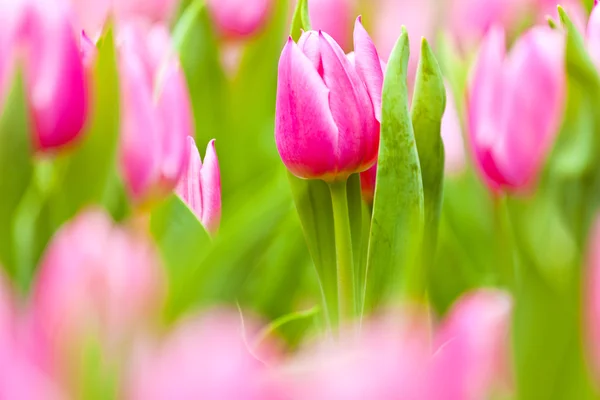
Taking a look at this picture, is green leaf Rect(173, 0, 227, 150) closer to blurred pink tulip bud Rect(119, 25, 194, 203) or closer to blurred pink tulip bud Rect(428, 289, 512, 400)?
blurred pink tulip bud Rect(119, 25, 194, 203)

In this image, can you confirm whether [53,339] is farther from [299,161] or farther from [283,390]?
[299,161]

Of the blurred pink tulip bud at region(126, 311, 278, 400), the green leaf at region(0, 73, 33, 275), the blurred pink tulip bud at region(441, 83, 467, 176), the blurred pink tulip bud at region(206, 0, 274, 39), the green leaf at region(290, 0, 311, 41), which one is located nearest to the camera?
the blurred pink tulip bud at region(126, 311, 278, 400)

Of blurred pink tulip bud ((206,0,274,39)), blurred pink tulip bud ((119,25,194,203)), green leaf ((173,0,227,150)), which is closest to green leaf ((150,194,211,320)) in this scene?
blurred pink tulip bud ((119,25,194,203))

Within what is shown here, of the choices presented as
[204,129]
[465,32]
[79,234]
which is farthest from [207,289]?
[465,32]

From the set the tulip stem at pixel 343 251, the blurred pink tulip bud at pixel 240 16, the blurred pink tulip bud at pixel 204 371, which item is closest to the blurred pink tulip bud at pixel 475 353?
the blurred pink tulip bud at pixel 204 371

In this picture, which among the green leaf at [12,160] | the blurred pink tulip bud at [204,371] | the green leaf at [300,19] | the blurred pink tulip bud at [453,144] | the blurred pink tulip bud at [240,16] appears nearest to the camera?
the blurred pink tulip bud at [204,371]

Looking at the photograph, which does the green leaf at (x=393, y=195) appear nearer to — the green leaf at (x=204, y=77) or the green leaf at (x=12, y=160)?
the green leaf at (x=12, y=160)
